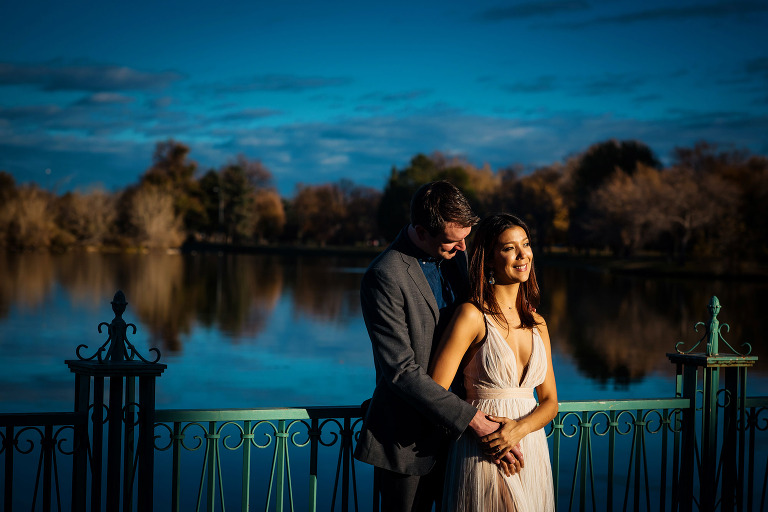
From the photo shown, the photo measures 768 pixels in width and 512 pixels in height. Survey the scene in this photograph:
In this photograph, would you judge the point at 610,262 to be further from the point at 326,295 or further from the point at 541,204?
the point at 326,295

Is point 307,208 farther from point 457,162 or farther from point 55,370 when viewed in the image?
point 55,370

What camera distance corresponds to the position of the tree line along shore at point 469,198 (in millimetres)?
51938

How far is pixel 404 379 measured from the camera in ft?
9.61

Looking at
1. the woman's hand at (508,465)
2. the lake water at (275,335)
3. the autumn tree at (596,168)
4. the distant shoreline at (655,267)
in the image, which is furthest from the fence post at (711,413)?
the autumn tree at (596,168)

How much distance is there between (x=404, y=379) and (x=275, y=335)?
17.5 metres

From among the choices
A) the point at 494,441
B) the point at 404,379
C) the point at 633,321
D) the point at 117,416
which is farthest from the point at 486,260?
the point at 633,321

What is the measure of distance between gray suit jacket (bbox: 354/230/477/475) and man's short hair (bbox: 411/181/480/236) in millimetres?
185

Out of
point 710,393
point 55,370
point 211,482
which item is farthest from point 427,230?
point 55,370

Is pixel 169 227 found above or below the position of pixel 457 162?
below

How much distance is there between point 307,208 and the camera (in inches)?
3856

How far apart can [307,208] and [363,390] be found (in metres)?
85.1

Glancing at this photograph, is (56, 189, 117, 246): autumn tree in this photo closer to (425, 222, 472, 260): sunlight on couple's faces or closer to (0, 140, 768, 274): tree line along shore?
(0, 140, 768, 274): tree line along shore

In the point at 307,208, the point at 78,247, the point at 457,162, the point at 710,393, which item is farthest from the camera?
the point at 307,208

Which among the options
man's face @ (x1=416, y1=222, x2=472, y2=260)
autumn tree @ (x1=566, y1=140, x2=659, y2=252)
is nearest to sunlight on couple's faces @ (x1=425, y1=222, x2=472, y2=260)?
man's face @ (x1=416, y1=222, x2=472, y2=260)
